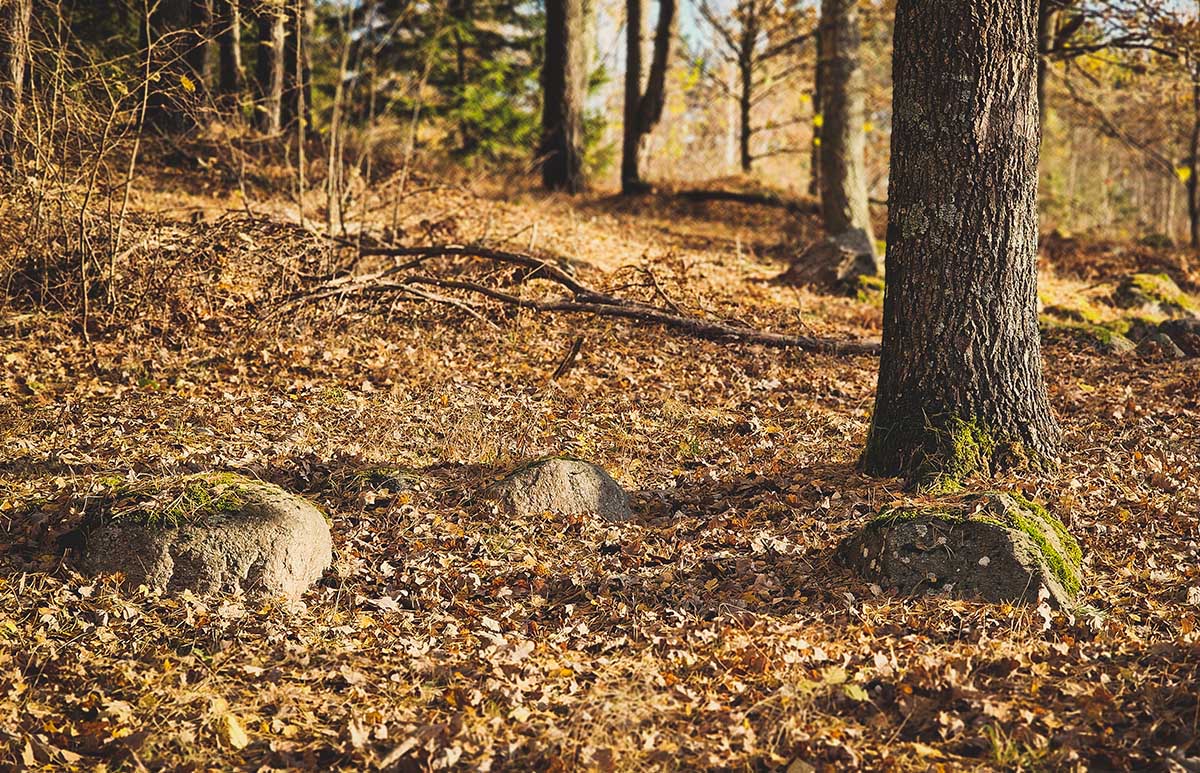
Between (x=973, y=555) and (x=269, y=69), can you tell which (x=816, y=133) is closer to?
(x=269, y=69)

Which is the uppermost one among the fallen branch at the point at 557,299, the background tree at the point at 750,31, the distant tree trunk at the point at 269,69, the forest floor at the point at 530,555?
the background tree at the point at 750,31

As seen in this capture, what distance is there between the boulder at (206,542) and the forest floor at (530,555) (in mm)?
124

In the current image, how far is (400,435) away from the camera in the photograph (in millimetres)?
7027

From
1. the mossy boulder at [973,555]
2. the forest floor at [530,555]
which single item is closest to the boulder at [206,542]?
the forest floor at [530,555]

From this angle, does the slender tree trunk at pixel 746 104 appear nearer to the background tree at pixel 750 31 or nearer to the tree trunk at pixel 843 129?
the background tree at pixel 750 31

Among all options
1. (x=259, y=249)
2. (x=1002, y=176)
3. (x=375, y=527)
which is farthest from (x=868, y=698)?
(x=259, y=249)

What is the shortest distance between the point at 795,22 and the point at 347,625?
16476 mm

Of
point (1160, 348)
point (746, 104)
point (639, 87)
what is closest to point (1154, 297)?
point (1160, 348)

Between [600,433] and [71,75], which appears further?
[71,75]

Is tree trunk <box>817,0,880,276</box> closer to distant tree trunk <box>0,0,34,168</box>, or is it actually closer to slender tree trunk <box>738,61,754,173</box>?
slender tree trunk <box>738,61,754,173</box>

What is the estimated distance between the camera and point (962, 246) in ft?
19.2

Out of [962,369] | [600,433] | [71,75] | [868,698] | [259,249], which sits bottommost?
[868,698]

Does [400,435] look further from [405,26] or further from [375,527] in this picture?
[405,26]

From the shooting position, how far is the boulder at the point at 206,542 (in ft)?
15.8
